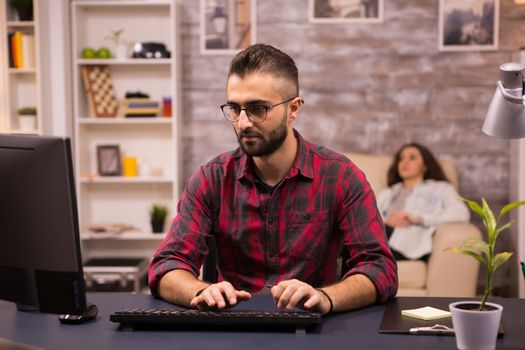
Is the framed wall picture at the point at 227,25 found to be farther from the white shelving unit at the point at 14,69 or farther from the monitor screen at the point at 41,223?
the monitor screen at the point at 41,223

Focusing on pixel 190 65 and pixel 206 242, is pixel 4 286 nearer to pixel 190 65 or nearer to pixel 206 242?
pixel 206 242

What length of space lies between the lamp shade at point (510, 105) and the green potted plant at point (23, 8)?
375 centimetres

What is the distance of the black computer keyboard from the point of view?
154cm

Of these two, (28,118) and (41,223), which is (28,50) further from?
(41,223)

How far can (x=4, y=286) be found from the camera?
156 cm

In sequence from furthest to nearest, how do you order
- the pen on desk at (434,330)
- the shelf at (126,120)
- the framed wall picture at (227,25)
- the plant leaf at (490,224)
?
the framed wall picture at (227,25)
the shelf at (126,120)
the pen on desk at (434,330)
the plant leaf at (490,224)

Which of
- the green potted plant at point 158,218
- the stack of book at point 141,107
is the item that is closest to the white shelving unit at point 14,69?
the stack of book at point 141,107

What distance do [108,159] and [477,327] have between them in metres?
3.82

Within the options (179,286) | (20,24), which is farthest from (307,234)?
(20,24)

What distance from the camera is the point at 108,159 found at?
16.1ft

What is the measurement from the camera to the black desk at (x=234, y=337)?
146 centimetres

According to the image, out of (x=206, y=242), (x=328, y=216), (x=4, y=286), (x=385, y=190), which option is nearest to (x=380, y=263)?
(x=328, y=216)

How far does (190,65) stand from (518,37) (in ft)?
6.93

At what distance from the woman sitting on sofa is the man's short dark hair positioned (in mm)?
2270
